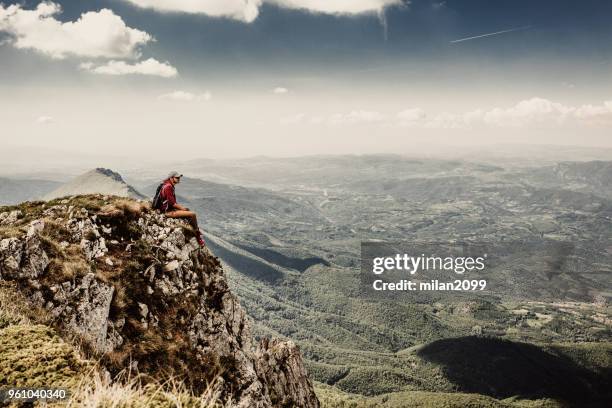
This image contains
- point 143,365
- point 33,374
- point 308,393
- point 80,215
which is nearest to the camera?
point 33,374

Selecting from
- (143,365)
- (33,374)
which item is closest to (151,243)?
(143,365)

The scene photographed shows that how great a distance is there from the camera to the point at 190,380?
55.9ft

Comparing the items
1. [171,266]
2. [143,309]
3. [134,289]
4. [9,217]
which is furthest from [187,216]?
[9,217]

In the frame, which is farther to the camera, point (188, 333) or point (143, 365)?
point (188, 333)

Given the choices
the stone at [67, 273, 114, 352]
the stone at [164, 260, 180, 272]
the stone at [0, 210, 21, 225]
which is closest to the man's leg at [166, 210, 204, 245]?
the stone at [164, 260, 180, 272]

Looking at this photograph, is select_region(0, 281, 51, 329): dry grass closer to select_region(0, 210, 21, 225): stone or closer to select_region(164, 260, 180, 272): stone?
select_region(164, 260, 180, 272): stone

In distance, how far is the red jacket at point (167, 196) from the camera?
2520cm

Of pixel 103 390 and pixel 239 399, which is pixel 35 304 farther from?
pixel 103 390

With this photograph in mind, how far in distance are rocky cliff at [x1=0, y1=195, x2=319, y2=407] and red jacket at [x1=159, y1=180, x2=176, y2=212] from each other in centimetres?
114

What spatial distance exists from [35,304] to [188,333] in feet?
23.2

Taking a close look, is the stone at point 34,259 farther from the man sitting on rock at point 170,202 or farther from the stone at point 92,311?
the man sitting on rock at point 170,202

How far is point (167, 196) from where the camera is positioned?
25.7 meters

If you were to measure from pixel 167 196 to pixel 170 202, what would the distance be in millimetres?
627

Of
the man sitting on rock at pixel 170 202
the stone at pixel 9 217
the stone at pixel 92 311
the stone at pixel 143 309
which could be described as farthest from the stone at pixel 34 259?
the man sitting on rock at pixel 170 202
